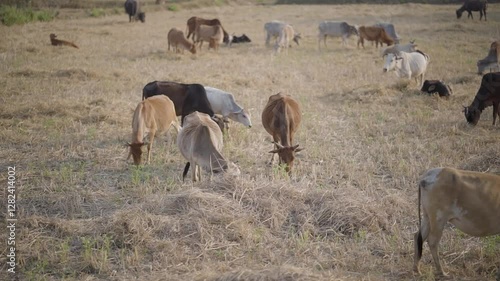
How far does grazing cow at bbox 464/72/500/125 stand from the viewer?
35.2ft

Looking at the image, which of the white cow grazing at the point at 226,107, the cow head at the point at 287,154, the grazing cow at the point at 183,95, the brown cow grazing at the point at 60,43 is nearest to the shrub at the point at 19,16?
the brown cow grazing at the point at 60,43

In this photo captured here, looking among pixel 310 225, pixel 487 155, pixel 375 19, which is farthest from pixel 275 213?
pixel 375 19

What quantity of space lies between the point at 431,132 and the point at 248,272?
6.47m

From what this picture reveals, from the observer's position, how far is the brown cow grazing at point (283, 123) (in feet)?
26.2

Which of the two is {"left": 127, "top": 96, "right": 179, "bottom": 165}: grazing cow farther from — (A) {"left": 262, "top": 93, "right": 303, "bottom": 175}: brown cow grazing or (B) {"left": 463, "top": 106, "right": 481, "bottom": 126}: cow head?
(B) {"left": 463, "top": 106, "right": 481, "bottom": 126}: cow head

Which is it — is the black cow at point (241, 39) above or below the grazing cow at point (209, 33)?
below

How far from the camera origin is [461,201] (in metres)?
5.12

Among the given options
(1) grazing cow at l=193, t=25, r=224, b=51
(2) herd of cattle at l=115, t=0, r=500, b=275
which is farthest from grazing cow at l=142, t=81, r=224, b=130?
(1) grazing cow at l=193, t=25, r=224, b=51

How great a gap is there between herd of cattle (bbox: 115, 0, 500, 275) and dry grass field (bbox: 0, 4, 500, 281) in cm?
34

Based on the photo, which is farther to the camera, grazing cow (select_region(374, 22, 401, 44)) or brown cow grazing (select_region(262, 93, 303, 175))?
grazing cow (select_region(374, 22, 401, 44))

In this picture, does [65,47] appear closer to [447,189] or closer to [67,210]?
[67,210]

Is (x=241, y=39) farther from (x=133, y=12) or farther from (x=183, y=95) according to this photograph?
(x=183, y=95)

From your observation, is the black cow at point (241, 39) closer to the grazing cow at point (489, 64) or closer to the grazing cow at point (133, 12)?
the grazing cow at point (133, 12)

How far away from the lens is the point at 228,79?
577 inches
